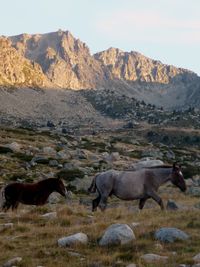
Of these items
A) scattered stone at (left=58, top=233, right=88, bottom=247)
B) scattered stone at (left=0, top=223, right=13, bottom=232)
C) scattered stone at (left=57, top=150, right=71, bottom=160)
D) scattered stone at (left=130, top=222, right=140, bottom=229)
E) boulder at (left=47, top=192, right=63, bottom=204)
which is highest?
scattered stone at (left=58, top=233, right=88, bottom=247)

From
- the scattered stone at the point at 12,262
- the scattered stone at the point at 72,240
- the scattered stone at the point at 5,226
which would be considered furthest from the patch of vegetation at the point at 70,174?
the scattered stone at the point at 12,262

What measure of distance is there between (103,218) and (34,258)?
18.6 ft

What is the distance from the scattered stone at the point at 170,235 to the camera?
12352 mm

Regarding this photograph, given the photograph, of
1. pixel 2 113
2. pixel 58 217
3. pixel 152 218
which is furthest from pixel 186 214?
pixel 2 113

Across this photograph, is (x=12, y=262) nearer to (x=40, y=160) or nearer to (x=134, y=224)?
(x=134, y=224)

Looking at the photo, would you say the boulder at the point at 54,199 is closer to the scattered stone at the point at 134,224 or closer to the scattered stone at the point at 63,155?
the scattered stone at the point at 134,224

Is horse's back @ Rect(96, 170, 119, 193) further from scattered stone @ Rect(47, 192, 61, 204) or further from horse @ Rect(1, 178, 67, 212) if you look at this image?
scattered stone @ Rect(47, 192, 61, 204)

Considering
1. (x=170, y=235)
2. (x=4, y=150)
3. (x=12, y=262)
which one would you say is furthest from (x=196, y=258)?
(x=4, y=150)

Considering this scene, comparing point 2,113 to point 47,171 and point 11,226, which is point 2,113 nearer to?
point 47,171

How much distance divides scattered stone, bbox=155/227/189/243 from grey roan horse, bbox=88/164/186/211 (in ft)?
21.8

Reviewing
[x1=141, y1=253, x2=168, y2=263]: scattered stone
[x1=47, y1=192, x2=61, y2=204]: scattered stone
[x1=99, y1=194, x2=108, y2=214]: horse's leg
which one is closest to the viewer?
[x1=141, y1=253, x2=168, y2=263]: scattered stone

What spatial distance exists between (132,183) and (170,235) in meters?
7.16

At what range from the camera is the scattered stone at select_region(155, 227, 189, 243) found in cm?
1235

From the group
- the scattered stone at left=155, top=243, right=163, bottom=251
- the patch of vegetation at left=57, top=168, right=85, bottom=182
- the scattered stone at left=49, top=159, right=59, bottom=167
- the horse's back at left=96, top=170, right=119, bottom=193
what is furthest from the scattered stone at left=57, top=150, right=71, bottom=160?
→ the scattered stone at left=155, top=243, right=163, bottom=251
